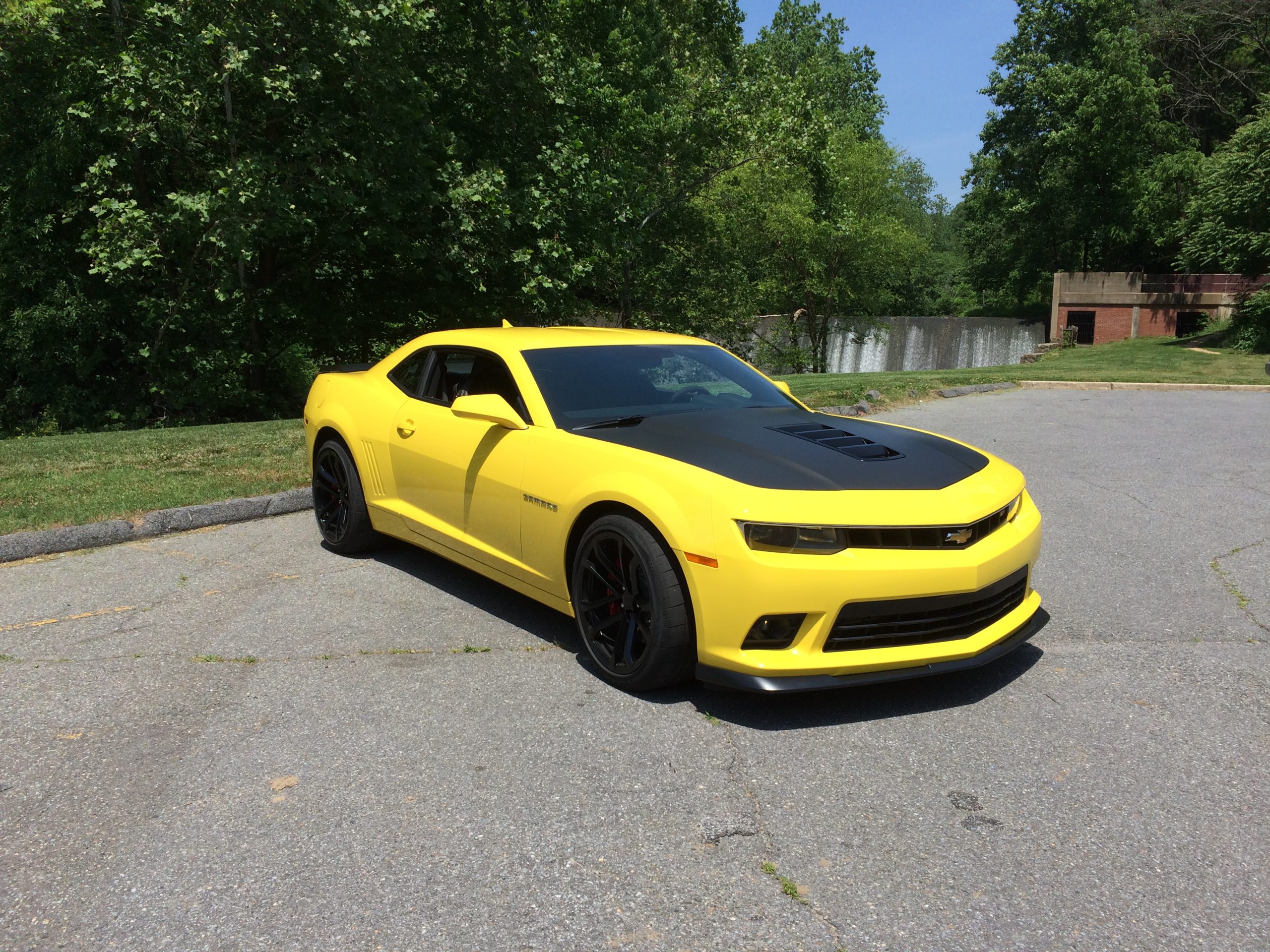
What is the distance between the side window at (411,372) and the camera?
19.0ft

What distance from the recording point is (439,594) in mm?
5492

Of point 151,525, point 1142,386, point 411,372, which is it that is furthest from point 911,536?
point 1142,386

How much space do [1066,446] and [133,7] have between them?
46.4ft

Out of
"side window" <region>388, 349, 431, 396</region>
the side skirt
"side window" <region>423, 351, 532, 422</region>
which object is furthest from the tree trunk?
"side window" <region>423, 351, 532, 422</region>

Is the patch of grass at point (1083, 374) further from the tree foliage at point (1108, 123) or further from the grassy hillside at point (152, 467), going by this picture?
the tree foliage at point (1108, 123)

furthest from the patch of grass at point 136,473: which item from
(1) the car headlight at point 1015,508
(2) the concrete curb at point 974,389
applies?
(2) the concrete curb at point 974,389

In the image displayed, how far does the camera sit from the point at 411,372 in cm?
593

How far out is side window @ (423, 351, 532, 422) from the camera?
16.8 ft

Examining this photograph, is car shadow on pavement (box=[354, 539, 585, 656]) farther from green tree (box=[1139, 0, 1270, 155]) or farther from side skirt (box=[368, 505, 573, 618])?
green tree (box=[1139, 0, 1270, 155])

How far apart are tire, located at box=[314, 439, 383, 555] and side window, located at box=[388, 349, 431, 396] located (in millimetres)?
566

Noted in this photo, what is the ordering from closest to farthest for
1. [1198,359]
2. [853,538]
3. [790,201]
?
1. [853,538]
2. [1198,359]
3. [790,201]

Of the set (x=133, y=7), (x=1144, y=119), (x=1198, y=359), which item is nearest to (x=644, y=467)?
(x=133, y=7)

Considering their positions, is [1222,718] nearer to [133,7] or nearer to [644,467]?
[644,467]

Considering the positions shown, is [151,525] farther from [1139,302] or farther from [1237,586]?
[1139,302]
